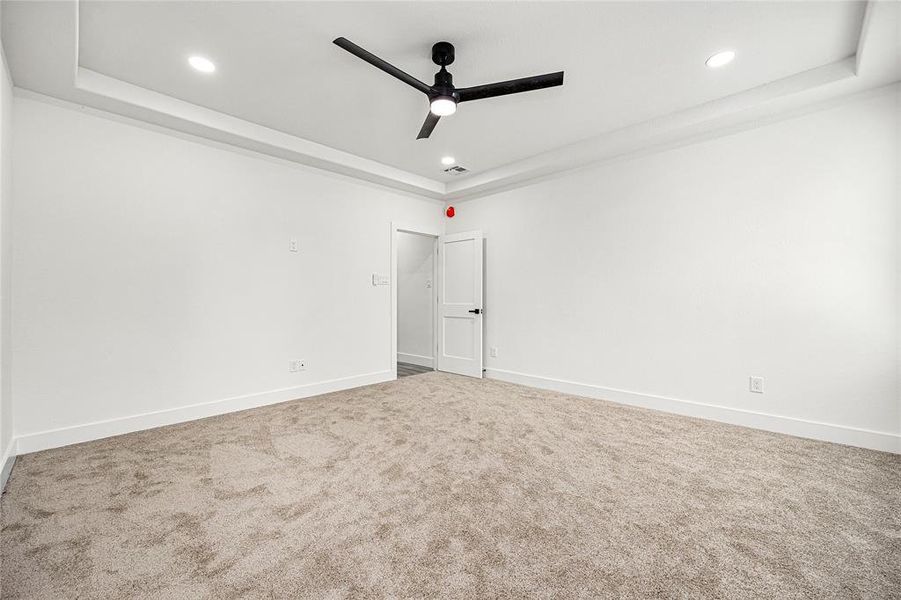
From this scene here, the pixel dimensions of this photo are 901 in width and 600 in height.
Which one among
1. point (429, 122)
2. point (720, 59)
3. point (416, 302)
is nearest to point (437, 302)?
point (416, 302)

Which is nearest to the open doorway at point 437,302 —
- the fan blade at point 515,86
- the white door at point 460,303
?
the white door at point 460,303

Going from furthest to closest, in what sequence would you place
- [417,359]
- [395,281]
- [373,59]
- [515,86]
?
[417,359] < [395,281] < [515,86] < [373,59]

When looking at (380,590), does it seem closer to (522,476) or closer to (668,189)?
(522,476)

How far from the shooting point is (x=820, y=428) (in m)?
2.95

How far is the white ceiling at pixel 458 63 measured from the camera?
7.16 ft

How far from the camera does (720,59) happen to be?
2617 millimetres

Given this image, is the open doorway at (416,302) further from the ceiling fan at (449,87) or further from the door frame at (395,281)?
the ceiling fan at (449,87)

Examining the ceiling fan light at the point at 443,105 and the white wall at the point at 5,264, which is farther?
the ceiling fan light at the point at 443,105

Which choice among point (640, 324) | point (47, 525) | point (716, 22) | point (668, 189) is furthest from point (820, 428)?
point (47, 525)

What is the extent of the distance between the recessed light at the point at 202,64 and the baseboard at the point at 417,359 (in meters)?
4.43

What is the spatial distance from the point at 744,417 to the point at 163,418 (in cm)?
495

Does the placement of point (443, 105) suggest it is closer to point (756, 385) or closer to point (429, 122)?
point (429, 122)

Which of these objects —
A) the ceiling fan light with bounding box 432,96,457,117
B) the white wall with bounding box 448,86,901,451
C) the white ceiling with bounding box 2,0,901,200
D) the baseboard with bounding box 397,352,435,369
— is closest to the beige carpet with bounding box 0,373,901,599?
the white wall with bounding box 448,86,901,451

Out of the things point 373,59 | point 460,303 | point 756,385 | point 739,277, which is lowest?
point 756,385
